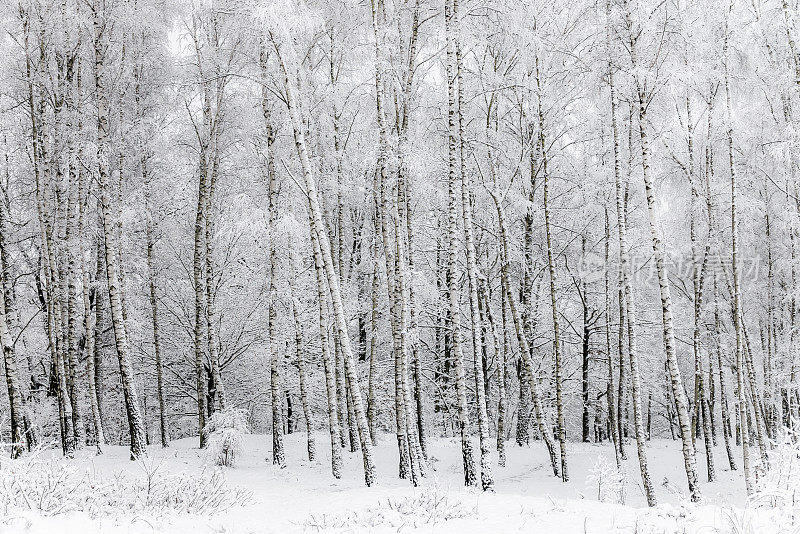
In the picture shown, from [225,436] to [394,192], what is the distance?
20.2ft

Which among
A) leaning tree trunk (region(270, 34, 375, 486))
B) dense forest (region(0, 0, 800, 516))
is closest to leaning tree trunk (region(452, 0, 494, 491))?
dense forest (region(0, 0, 800, 516))

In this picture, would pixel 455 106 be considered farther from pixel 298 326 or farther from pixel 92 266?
pixel 92 266

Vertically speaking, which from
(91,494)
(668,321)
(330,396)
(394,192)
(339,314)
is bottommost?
(330,396)

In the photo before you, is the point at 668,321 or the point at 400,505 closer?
the point at 400,505

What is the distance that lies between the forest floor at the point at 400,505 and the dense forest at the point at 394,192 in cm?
64

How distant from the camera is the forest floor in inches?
207

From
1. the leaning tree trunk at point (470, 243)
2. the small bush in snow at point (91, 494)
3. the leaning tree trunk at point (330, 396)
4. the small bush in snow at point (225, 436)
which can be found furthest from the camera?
the small bush in snow at point (225, 436)

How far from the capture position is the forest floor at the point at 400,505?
525 centimetres

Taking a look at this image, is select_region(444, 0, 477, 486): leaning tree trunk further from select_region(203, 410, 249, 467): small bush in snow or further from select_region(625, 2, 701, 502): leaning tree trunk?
select_region(203, 410, 249, 467): small bush in snow

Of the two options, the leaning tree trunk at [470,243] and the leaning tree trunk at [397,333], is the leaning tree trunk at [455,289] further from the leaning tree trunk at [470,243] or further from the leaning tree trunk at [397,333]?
the leaning tree trunk at [397,333]

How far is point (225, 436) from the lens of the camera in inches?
452

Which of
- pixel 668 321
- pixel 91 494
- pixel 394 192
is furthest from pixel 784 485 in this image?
pixel 394 192

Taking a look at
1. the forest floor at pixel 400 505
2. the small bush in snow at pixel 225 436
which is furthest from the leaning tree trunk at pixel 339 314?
the small bush in snow at pixel 225 436

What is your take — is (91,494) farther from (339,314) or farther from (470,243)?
(470,243)
